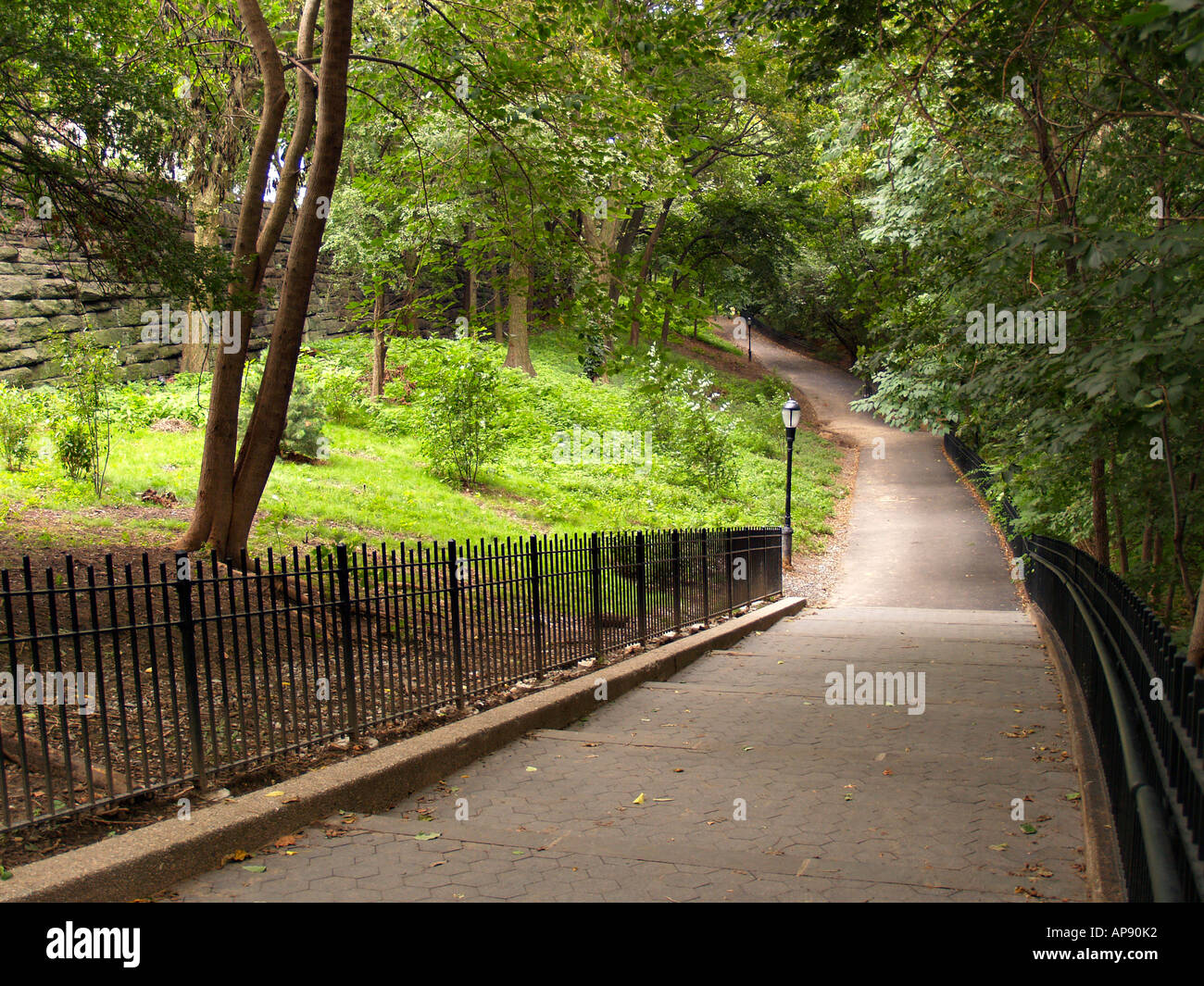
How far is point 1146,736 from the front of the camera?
12.6 feet

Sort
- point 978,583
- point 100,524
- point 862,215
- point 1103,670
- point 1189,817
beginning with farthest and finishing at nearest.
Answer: point 862,215 < point 978,583 < point 100,524 < point 1103,670 < point 1189,817

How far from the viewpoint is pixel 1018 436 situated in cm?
891

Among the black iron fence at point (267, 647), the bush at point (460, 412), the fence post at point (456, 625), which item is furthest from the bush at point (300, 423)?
the fence post at point (456, 625)

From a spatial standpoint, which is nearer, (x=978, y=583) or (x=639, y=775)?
(x=639, y=775)

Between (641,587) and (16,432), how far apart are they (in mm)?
8231

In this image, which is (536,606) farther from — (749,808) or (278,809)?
(278,809)

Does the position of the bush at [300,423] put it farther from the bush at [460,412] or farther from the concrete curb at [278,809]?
the concrete curb at [278,809]

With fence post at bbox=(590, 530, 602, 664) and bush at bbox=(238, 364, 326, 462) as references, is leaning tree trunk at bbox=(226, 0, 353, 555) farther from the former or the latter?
bush at bbox=(238, 364, 326, 462)

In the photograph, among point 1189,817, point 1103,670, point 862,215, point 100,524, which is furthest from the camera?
point 862,215

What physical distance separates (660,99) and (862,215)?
29756mm

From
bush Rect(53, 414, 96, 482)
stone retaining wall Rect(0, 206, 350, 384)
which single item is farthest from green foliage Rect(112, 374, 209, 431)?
bush Rect(53, 414, 96, 482)

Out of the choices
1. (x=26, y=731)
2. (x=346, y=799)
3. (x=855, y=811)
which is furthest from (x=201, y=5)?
(x=855, y=811)

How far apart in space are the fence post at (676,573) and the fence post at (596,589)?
2.04 m
